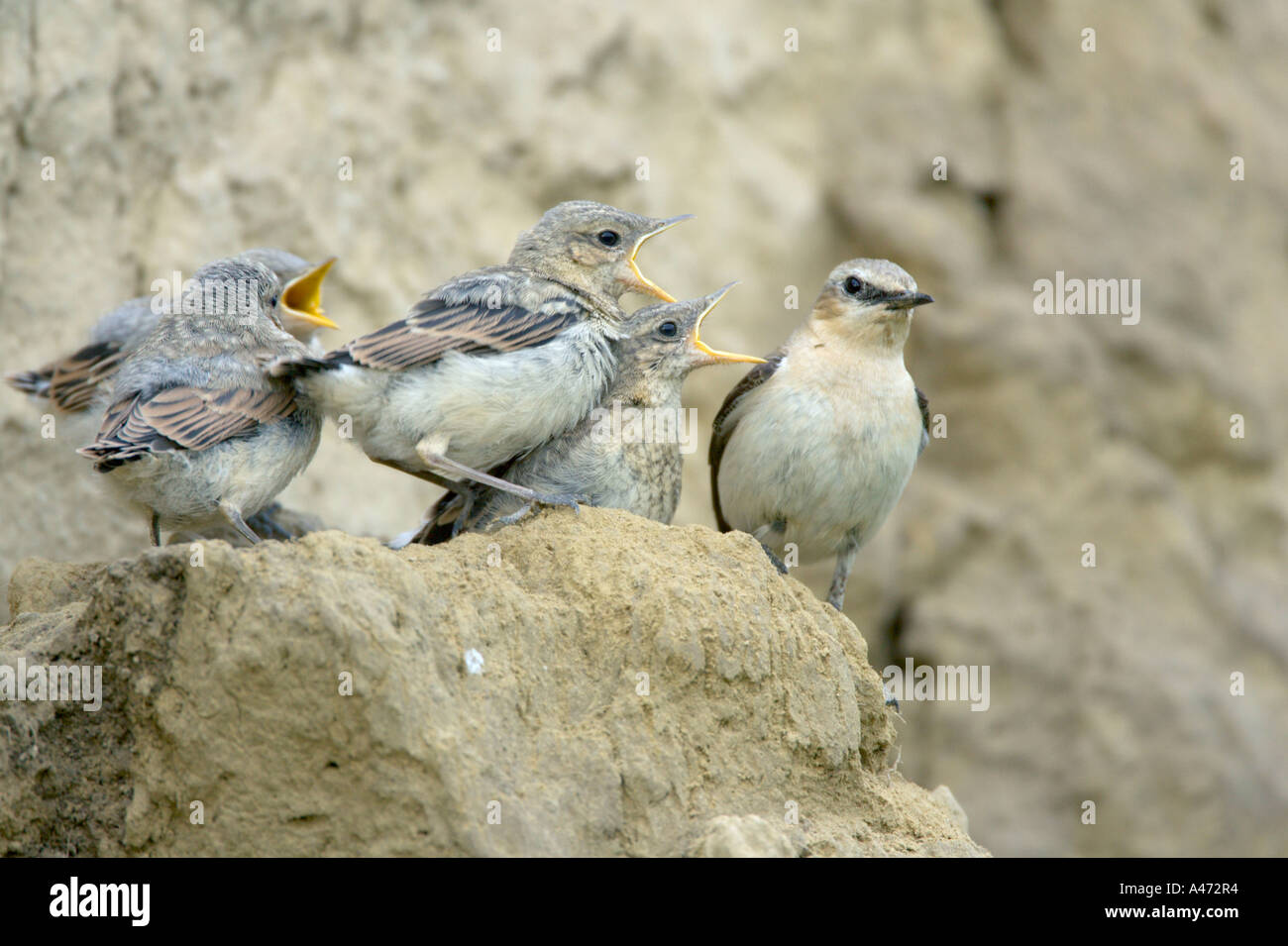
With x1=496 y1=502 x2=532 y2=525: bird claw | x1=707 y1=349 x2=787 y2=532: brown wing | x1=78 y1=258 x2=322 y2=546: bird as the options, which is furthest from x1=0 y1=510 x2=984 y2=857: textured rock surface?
x1=707 y1=349 x2=787 y2=532: brown wing

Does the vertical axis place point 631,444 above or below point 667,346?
below

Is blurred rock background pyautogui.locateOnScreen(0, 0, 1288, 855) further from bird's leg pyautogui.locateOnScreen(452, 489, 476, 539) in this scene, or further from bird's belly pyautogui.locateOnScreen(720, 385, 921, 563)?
bird's belly pyautogui.locateOnScreen(720, 385, 921, 563)

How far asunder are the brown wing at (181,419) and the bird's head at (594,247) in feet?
4.88

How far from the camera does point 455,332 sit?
6.04 m

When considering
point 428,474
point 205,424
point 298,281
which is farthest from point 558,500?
point 298,281

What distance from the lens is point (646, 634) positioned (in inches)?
200

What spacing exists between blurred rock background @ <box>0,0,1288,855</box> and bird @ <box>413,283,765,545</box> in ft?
12.5

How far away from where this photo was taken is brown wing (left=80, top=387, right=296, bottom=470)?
5590 millimetres

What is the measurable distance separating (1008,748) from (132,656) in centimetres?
932

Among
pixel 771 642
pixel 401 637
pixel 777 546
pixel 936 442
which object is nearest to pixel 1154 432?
pixel 936 442

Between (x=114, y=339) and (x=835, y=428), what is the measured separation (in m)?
4.09

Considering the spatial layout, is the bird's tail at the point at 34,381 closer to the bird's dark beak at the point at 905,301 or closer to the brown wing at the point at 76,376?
the brown wing at the point at 76,376

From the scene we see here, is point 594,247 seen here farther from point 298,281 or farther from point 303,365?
point 298,281

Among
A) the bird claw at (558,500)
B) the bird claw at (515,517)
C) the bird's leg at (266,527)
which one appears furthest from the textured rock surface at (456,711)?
the bird's leg at (266,527)
